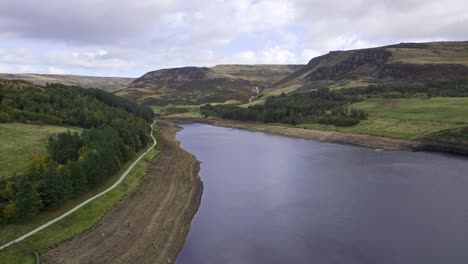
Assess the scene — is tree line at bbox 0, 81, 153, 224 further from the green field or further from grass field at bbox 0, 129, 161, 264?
the green field

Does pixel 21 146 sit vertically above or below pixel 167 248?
above

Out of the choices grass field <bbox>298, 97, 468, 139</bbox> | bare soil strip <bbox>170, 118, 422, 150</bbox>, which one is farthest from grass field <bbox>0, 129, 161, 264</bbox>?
grass field <bbox>298, 97, 468, 139</bbox>

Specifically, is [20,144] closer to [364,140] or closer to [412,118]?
[364,140]

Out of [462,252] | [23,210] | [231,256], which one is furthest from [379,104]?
A: [23,210]

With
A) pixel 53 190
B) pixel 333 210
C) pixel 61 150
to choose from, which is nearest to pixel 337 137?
pixel 333 210

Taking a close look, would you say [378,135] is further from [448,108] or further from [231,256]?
[231,256]

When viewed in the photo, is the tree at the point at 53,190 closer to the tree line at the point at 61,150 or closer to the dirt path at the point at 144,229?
the tree line at the point at 61,150
